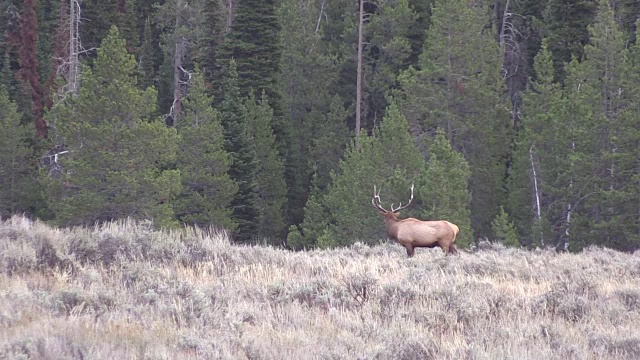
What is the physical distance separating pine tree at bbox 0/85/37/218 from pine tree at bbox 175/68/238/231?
9.60m

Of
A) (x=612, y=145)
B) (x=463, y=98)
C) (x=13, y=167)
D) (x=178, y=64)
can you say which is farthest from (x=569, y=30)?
(x=13, y=167)

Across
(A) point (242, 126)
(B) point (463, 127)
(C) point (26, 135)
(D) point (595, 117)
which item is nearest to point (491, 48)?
(B) point (463, 127)

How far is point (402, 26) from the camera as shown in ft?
136

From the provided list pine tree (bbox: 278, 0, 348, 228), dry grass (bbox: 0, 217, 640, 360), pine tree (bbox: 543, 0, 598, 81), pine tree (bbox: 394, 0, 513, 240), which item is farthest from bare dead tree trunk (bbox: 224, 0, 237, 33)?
dry grass (bbox: 0, 217, 640, 360)

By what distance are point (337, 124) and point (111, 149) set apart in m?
14.4

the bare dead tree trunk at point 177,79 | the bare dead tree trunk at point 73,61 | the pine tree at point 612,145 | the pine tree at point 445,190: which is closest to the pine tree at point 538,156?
the pine tree at point 612,145

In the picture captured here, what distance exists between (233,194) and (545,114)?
11722 mm

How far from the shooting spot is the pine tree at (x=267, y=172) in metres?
37.7

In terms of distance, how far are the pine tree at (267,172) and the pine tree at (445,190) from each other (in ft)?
35.3

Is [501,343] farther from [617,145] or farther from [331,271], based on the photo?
[617,145]

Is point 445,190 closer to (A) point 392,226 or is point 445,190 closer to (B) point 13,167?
(A) point 392,226

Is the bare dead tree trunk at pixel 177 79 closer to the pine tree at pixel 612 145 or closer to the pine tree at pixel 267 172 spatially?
the pine tree at pixel 267 172

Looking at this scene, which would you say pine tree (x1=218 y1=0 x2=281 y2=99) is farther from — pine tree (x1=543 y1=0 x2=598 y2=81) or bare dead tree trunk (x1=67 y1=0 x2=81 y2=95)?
pine tree (x1=543 y1=0 x2=598 y2=81)

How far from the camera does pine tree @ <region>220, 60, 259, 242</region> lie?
3431 cm
